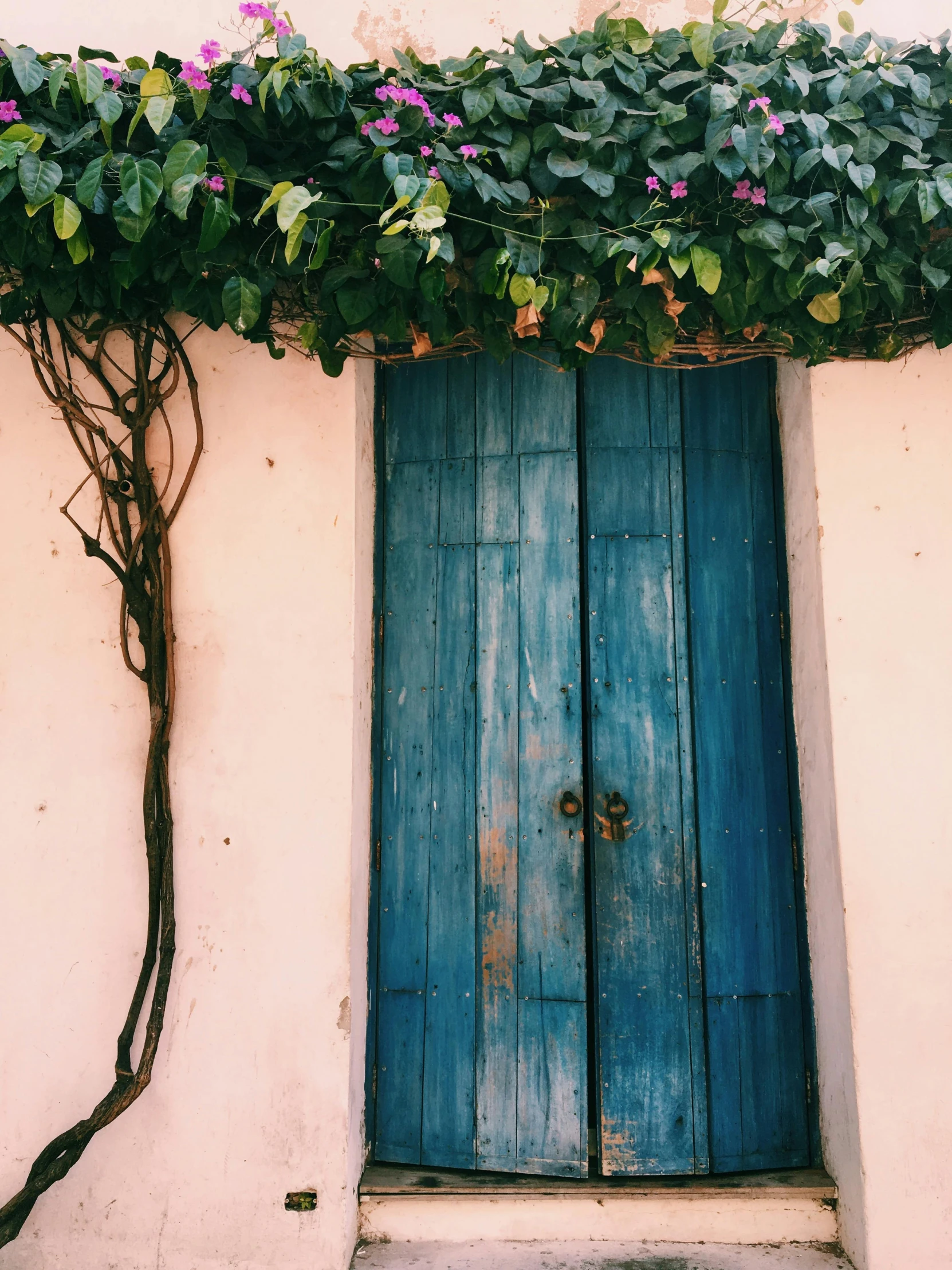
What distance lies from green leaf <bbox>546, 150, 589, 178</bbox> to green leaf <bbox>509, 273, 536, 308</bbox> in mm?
250

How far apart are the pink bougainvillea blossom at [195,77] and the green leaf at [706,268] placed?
122cm

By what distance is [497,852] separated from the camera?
240 cm

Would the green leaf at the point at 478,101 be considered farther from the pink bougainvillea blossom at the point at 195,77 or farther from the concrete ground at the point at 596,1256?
the concrete ground at the point at 596,1256

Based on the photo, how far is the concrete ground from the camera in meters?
2.12

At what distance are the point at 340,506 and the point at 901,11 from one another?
2157 millimetres

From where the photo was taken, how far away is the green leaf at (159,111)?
1.80 meters

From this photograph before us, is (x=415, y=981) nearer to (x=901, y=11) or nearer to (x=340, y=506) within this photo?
(x=340, y=506)

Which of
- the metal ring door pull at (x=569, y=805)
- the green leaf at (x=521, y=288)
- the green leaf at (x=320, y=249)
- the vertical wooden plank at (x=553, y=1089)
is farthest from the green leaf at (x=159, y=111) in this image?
the vertical wooden plank at (x=553, y=1089)

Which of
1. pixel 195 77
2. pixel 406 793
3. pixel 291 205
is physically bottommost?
pixel 406 793

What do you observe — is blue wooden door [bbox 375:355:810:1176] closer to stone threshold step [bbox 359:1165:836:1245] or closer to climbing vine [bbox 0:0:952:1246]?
stone threshold step [bbox 359:1165:836:1245]

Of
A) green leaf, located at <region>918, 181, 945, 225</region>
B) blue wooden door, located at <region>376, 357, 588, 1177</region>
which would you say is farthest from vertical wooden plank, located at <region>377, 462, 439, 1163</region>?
green leaf, located at <region>918, 181, 945, 225</region>

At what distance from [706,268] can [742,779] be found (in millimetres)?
1409

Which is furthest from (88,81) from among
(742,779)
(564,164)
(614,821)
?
(742,779)

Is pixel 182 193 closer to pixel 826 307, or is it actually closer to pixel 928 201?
pixel 826 307
